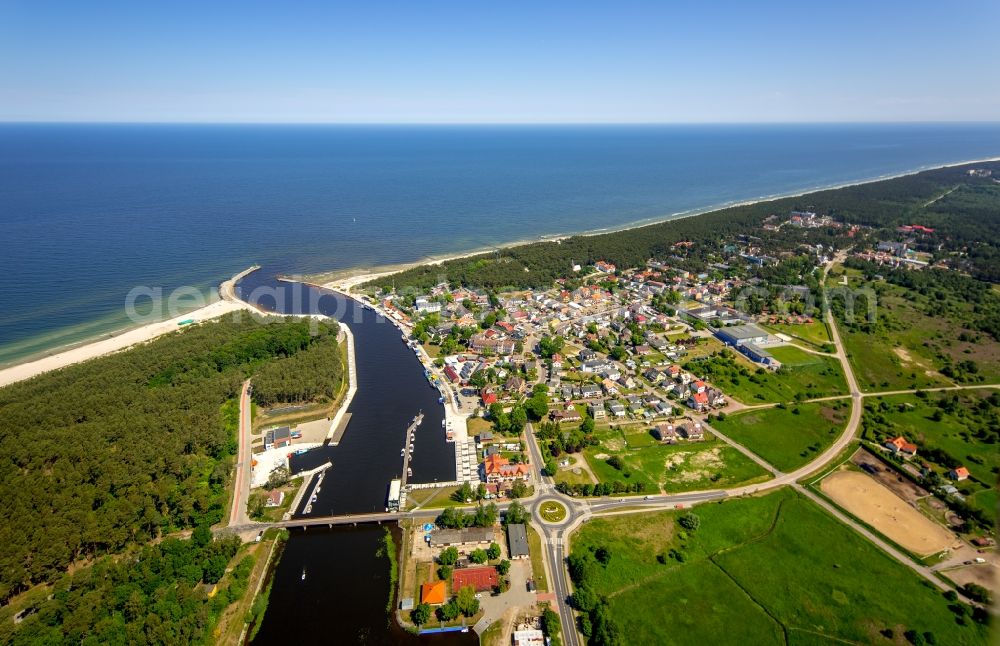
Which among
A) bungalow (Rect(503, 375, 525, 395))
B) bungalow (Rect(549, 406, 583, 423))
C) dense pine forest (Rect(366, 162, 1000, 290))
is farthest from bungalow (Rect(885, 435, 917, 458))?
dense pine forest (Rect(366, 162, 1000, 290))

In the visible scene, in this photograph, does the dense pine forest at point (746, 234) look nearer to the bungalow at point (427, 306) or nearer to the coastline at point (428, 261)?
the coastline at point (428, 261)

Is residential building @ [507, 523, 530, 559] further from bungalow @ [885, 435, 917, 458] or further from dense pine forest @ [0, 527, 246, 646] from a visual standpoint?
bungalow @ [885, 435, 917, 458]

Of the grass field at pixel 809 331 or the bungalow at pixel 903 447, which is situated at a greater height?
the grass field at pixel 809 331

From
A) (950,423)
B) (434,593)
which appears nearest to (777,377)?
(950,423)

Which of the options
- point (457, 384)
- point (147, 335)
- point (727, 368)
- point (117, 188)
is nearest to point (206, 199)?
point (117, 188)

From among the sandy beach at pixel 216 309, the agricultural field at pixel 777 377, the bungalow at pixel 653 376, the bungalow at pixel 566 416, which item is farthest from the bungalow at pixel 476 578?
the sandy beach at pixel 216 309

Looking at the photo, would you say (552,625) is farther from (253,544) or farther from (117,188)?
(117,188)

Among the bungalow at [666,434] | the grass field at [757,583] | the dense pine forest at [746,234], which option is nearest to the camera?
the grass field at [757,583]
